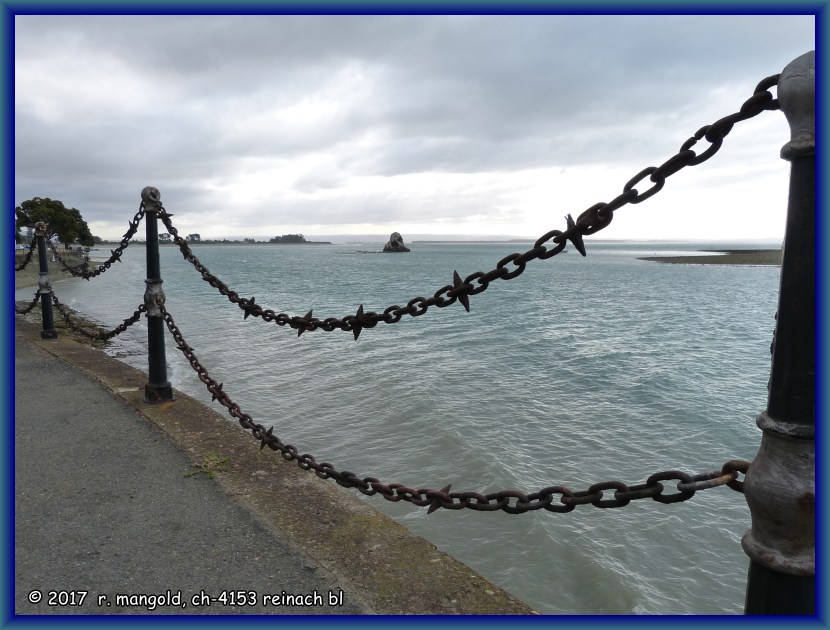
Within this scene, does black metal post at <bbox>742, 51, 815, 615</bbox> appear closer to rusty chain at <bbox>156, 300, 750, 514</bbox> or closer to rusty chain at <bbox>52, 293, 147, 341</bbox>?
rusty chain at <bbox>156, 300, 750, 514</bbox>

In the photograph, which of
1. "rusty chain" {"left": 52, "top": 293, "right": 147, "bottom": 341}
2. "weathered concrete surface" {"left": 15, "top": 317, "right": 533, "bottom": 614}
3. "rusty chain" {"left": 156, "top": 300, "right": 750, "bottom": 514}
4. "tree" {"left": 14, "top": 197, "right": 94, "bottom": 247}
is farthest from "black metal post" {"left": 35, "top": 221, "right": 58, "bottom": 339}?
"tree" {"left": 14, "top": 197, "right": 94, "bottom": 247}

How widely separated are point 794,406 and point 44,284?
1020 cm

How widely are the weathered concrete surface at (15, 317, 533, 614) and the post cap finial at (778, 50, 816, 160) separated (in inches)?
87.1

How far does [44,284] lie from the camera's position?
8797mm

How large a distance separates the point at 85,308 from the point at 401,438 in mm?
24321

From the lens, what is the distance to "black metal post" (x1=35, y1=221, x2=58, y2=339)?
8.58 metres

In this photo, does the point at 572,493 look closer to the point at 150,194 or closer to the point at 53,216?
the point at 150,194

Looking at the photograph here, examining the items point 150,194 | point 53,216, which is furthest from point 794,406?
point 53,216

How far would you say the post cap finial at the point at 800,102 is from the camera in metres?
1.41

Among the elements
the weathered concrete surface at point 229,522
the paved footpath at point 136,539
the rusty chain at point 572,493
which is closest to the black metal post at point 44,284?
the weathered concrete surface at point 229,522

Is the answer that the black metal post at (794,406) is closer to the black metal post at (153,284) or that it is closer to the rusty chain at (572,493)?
the rusty chain at (572,493)

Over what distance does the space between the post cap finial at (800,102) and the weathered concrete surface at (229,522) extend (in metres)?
2.21

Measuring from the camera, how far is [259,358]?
527 inches

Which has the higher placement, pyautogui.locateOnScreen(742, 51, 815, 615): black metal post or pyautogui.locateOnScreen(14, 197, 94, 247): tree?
pyautogui.locateOnScreen(14, 197, 94, 247): tree
